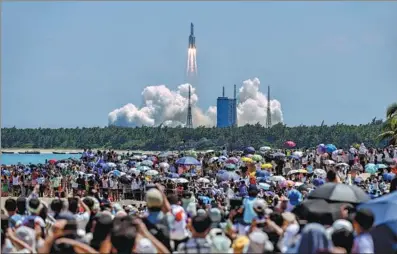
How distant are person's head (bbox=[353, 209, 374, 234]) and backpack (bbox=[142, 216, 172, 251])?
239 centimetres

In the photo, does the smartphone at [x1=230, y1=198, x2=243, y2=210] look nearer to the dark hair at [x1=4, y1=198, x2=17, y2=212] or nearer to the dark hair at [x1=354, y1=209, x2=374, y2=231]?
the dark hair at [x1=4, y1=198, x2=17, y2=212]

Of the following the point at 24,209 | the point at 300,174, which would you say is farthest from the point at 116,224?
the point at 300,174

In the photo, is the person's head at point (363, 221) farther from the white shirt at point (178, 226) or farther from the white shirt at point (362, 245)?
the white shirt at point (178, 226)

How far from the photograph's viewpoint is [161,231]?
32.2 feet

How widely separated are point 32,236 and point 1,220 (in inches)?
53.2

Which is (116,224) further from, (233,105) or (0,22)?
(233,105)

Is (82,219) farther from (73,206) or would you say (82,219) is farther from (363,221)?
(363,221)

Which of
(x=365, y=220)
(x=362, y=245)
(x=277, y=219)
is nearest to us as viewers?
(x=362, y=245)

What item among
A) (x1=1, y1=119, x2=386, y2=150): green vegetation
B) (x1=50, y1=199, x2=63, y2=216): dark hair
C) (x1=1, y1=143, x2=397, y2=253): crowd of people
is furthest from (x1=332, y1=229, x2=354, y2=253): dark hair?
(x1=1, y1=119, x2=386, y2=150): green vegetation

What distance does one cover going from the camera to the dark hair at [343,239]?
28.7ft

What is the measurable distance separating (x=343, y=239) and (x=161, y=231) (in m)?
2.32

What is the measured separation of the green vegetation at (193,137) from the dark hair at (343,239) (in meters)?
80.5

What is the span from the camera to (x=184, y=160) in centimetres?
3231

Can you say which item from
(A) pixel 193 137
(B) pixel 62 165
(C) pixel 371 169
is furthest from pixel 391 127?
(A) pixel 193 137
